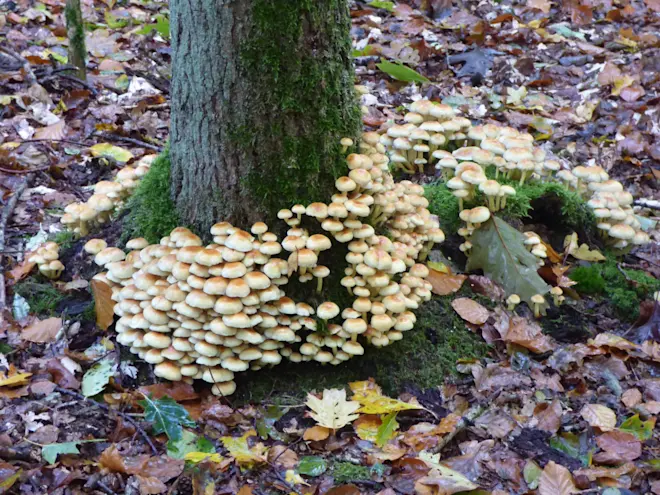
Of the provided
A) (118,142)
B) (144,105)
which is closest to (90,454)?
(118,142)

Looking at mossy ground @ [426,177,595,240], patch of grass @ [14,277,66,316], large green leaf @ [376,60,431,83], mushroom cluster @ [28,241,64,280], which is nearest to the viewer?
patch of grass @ [14,277,66,316]

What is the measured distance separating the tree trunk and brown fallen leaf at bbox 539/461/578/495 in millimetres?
1938

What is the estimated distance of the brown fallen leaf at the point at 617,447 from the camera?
325 cm

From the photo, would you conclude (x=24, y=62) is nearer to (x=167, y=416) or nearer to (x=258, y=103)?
(x=258, y=103)

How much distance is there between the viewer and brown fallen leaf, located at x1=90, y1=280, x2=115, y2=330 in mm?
3932

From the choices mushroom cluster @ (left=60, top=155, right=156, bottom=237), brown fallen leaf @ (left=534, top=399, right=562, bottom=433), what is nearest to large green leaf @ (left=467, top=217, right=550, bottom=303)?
brown fallen leaf @ (left=534, top=399, right=562, bottom=433)

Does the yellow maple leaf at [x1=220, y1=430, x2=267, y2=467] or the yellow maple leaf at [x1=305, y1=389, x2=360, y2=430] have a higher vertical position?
the yellow maple leaf at [x1=305, y1=389, x2=360, y2=430]

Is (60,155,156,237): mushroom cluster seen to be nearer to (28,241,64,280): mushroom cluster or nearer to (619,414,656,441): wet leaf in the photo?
(28,241,64,280): mushroom cluster

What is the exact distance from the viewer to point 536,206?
498 cm

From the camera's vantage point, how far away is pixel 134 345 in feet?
11.5

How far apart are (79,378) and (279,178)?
1.66 m

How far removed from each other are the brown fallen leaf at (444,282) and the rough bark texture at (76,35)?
16.2ft

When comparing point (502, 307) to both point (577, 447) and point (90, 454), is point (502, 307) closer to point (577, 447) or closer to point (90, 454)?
point (577, 447)

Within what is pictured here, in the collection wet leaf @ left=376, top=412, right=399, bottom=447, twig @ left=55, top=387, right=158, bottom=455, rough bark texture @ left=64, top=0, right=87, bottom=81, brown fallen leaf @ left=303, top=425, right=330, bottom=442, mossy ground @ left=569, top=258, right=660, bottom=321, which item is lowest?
twig @ left=55, top=387, right=158, bottom=455
